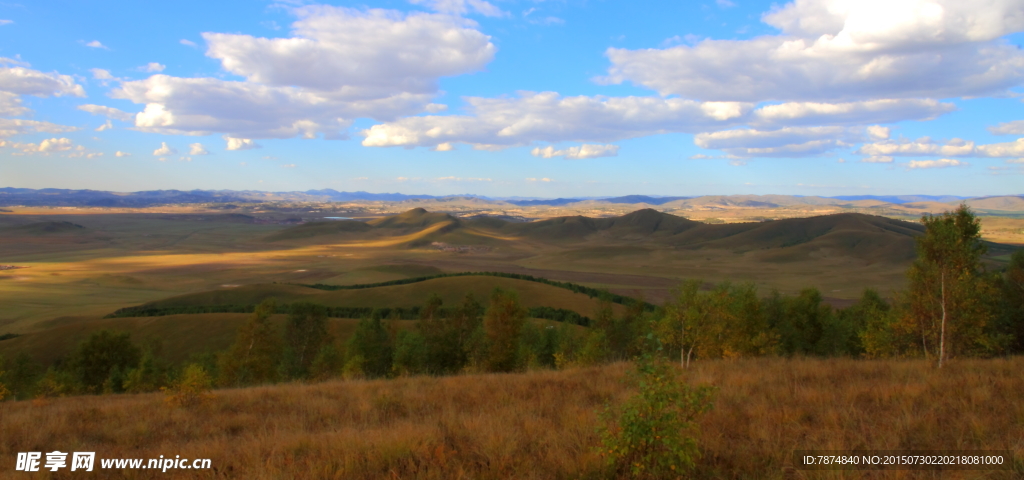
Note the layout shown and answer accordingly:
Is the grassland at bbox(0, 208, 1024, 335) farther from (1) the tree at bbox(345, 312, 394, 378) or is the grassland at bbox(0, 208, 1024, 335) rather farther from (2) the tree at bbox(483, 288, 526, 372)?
(2) the tree at bbox(483, 288, 526, 372)

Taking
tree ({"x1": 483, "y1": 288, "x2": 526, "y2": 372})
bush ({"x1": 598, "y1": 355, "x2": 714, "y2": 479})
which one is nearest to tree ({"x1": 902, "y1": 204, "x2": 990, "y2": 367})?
bush ({"x1": 598, "y1": 355, "x2": 714, "y2": 479})

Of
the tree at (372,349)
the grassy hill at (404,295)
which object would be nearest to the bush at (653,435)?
the tree at (372,349)

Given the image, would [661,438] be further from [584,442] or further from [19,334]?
[19,334]

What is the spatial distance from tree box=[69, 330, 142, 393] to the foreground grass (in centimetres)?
3939

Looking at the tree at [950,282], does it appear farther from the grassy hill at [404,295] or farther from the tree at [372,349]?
the grassy hill at [404,295]

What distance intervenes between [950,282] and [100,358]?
192 feet

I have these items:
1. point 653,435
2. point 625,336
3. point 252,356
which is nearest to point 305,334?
point 252,356

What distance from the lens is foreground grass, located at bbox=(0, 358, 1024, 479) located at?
7191 millimetres

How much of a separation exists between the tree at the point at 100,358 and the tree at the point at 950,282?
2136 inches

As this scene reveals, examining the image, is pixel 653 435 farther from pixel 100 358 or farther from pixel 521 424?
pixel 100 358

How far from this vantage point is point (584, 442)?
25.3 ft

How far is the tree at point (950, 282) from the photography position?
49.7 ft

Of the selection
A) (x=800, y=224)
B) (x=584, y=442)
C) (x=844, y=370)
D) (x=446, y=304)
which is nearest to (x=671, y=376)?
(x=584, y=442)

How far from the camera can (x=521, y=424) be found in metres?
9.15
